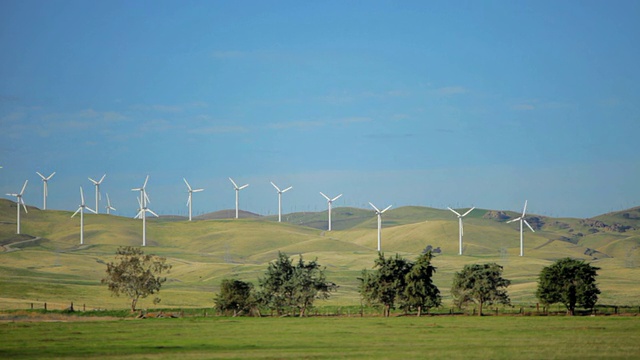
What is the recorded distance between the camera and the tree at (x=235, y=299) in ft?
345

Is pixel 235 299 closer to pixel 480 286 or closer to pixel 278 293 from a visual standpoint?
pixel 278 293

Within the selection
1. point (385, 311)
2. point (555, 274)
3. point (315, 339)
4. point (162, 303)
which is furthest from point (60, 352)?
point (162, 303)

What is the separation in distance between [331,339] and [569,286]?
141ft

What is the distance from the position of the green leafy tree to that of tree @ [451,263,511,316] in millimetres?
6454

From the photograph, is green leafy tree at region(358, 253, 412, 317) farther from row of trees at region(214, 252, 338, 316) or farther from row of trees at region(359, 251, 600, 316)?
row of trees at region(214, 252, 338, 316)

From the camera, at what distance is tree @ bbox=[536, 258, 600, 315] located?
101688 millimetres

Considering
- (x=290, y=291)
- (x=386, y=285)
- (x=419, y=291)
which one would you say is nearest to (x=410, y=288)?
(x=419, y=291)

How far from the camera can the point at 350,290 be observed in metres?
185

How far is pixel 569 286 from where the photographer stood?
102 m

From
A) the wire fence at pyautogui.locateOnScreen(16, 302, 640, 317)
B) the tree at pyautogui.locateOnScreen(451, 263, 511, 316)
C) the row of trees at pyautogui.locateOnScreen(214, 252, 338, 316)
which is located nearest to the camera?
the wire fence at pyautogui.locateOnScreen(16, 302, 640, 317)

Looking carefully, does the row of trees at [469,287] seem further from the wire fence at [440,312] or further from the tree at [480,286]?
the wire fence at [440,312]

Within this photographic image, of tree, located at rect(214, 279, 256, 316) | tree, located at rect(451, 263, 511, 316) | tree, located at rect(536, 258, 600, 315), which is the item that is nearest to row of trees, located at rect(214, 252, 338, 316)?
tree, located at rect(214, 279, 256, 316)

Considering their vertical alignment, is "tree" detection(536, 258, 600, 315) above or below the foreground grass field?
above

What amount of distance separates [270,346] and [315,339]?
642cm
